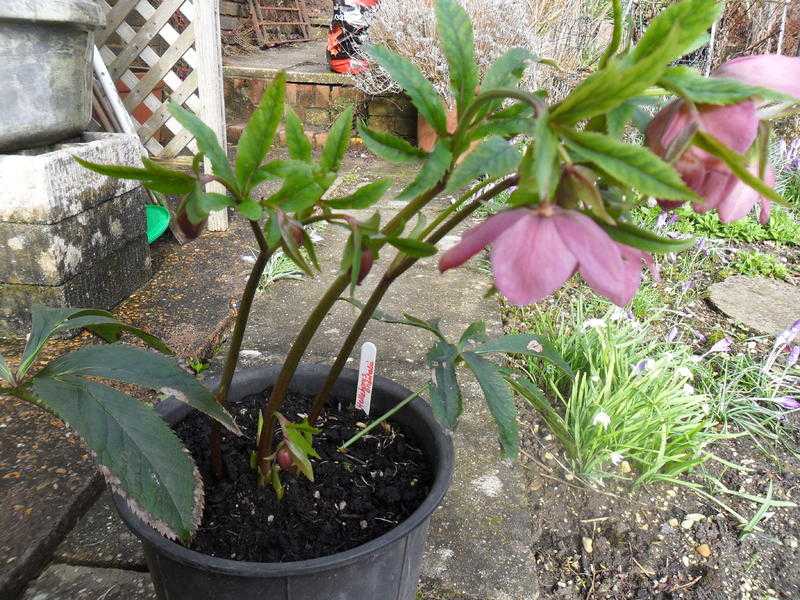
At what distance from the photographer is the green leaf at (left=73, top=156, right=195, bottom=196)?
1.64 ft

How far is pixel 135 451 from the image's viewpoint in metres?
0.62

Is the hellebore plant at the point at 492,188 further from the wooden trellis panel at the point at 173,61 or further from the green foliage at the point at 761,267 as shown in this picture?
the green foliage at the point at 761,267

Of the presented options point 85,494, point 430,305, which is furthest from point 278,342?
point 85,494

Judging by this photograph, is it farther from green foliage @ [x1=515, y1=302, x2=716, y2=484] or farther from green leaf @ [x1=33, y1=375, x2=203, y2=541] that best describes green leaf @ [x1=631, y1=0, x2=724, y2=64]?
green foliage @ [x1=515, y1=302, x2=716, y2=484]

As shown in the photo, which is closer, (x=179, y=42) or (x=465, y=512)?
(x=465, y=512)

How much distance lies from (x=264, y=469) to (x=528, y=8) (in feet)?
12.7

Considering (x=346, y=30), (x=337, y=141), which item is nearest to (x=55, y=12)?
(x=337, y=141)

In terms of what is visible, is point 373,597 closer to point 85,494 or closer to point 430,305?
point 85,494

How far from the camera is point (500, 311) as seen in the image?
1.97 metres

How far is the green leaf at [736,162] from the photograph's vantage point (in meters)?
0.38

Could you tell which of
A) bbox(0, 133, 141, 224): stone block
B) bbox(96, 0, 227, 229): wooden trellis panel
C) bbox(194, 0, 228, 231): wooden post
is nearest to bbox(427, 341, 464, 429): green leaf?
bbox(0, 133, 141, 224): stone block

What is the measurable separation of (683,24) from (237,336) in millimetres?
519

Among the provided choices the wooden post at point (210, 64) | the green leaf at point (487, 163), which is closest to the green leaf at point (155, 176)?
the green leaf at point (487, 163)

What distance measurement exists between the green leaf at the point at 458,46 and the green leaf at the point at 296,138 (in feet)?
0.51
